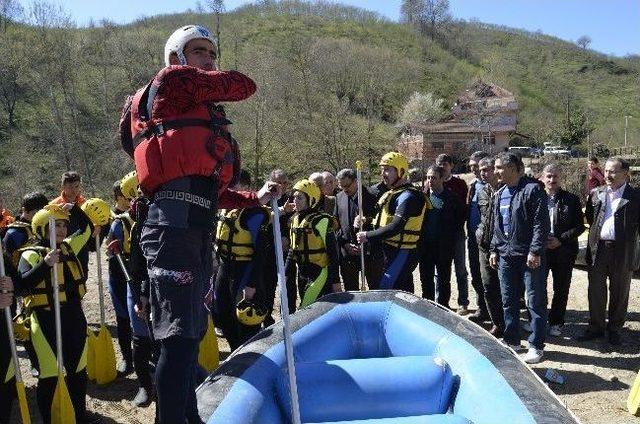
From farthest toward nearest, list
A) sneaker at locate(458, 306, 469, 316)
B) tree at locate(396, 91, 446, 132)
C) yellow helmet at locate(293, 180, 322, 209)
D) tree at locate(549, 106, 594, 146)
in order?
tree at locate(396, 91, 446, 132) < tree at locate(549, 106, 594, 146) < sneaker at locate(458, 306, 469, 316) < yellow helmet at locate(293, 180, 322, 209)

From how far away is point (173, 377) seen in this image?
2.08m

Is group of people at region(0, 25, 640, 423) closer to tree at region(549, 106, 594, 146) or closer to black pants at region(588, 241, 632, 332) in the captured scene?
black pants at region(588, 241, 632, 332)

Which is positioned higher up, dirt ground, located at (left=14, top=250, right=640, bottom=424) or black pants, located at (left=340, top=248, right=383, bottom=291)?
black pants, located at (left=340, top=248, right=383, bottom=291)

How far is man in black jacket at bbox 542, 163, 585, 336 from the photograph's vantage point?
235 inches

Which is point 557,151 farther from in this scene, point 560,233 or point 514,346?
point 514,346

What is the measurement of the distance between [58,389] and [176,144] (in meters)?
2.56

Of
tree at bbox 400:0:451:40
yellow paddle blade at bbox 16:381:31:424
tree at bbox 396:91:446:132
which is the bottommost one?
yellow paddle blade at bbox 16:381:31:424

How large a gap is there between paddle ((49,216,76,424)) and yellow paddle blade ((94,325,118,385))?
1133mm

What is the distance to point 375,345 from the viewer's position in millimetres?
4289

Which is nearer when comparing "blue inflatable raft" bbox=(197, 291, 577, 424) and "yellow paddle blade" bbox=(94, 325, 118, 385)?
"blue inflatable raft" bbox=(197, 291, 577, 424)

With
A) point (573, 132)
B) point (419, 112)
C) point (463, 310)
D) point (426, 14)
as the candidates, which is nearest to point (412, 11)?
point (426, 14)

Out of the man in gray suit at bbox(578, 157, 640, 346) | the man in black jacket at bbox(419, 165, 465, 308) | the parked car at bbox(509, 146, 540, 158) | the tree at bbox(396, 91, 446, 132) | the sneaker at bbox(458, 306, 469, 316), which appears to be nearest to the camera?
the man in gray suit at bbox(578, 157, 640, 346)

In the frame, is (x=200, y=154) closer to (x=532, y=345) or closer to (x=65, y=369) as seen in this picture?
(x=65, y=369)

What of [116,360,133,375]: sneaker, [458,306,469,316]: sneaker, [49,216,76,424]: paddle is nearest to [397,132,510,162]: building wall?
[458,306,469,316]: sneaker
